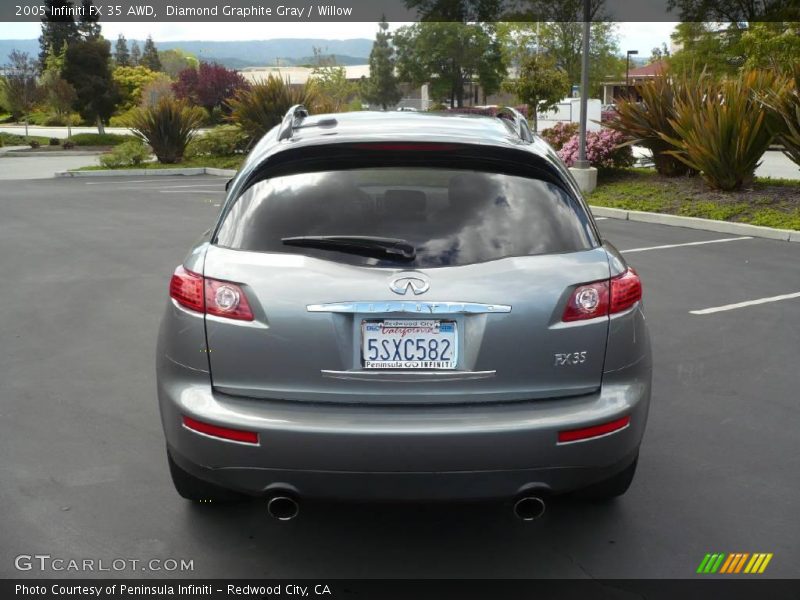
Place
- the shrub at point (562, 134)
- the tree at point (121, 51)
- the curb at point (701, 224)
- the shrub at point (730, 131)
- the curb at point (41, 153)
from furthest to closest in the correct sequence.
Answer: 1. the tree at point (121, 51)
2. the curb at point (41, 153)
3. the shrub at point (562, 134)
4. the shrub at point (730, 131)
5. the curb at point (701, 224)

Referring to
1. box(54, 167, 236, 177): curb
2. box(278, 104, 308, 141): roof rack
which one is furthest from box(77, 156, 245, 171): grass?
box(278, 104, 308, 141): roof rack

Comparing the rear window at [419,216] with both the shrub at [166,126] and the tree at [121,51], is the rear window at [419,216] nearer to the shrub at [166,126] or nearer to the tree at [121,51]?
the shrub at [166,126]

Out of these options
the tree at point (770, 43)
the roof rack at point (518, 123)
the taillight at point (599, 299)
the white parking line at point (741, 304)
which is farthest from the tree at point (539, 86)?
the taillight at point (599, 299)

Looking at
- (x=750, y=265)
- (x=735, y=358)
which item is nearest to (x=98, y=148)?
(x=750, y=265)

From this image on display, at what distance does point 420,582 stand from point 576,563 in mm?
648

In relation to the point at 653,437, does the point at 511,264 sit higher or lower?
higher

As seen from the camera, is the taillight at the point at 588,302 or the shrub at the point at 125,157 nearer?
the taillight at the point at 588,302

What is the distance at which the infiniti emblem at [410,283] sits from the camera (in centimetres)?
327

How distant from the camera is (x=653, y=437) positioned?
5078 mm

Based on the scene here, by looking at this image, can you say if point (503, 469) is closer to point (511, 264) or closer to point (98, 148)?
point (511, 264)

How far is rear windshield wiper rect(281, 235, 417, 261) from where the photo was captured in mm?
3406

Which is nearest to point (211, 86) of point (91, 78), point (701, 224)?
point (91, 78)

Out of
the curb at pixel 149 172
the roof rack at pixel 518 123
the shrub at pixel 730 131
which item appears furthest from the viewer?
the curb at pixel 149 172

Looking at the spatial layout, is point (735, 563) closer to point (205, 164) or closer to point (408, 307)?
point (408, 307)
